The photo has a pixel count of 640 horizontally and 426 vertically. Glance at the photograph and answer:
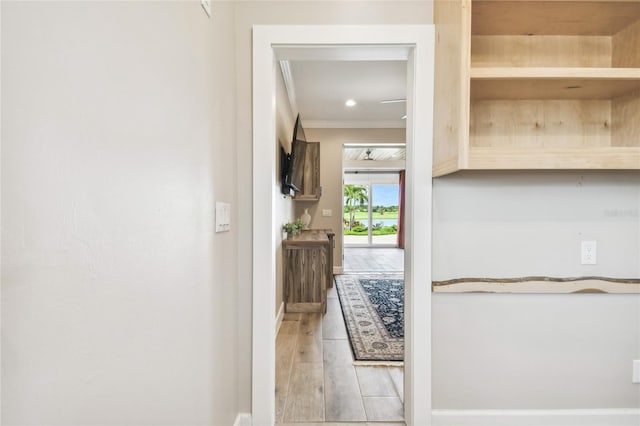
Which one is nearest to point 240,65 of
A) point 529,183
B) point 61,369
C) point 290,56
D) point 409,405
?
point 290,56

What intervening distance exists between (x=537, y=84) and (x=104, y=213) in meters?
1.62

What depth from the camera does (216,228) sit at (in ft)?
4.12

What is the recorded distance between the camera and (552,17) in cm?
135

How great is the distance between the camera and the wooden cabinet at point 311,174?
480cm

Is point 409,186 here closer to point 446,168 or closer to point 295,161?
point 446,168

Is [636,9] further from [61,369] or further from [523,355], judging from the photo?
[61,369]

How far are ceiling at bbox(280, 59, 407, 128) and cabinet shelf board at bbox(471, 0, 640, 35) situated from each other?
1.78m

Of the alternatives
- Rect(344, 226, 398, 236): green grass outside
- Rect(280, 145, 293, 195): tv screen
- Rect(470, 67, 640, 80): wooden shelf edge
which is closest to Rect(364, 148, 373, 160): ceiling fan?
Rect(344, 226, 398, 236): green grass outside

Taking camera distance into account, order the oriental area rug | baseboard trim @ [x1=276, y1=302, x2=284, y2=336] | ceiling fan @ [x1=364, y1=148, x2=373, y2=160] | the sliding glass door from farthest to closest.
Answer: the sliding glass door → ceiling fan @ [x1=364, y1=148, x2=373, y2=160] → baseboard trim @ [x1=276, y1=302, x2=284, y2=336] → the oriental area rug

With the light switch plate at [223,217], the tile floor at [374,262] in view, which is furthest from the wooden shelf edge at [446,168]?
the tile floor at [374,262]

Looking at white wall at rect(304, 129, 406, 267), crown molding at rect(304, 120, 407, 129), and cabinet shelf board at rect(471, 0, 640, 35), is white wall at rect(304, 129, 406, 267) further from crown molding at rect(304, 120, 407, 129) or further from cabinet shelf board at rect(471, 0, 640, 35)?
cabinet shelf board at rect(471, 0, 640, 35)

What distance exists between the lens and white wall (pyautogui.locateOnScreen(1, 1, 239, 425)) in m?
0.46

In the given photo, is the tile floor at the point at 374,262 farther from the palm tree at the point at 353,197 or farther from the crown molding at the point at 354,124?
the crown molding at the point at 354,124

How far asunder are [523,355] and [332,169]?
168 inches
